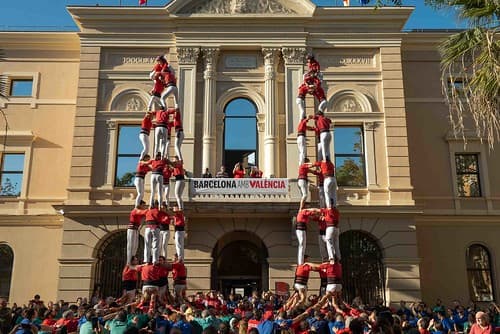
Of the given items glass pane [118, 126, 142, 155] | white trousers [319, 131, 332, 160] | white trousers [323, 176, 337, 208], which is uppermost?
glass pane [118, 126, 142, 155]

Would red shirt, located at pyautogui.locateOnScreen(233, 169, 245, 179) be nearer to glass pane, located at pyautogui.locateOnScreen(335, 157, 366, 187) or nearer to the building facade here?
the building facade

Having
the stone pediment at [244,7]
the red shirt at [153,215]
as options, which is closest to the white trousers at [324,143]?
the red shirt at [153,215]

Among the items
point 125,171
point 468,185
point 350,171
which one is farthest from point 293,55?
point 468,185

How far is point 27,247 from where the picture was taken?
23000 millimetres

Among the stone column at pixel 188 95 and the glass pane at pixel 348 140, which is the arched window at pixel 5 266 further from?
the glass pane at pixel 348 140

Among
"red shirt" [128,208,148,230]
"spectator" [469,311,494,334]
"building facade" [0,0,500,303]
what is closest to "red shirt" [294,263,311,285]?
"spectator" [469,311,494,334]

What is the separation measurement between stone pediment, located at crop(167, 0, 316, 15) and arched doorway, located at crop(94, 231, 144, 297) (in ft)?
36.5

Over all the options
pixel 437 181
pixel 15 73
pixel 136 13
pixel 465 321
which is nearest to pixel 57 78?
pixel 15 73

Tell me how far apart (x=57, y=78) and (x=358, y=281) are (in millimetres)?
17515

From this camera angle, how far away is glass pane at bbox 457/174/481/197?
80.5 ft

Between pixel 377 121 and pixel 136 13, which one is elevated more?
pixel 136 13

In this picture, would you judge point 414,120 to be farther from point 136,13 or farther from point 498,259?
point 136,13

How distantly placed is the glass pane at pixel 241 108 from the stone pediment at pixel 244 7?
169 inches

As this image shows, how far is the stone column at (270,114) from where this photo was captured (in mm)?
22938
